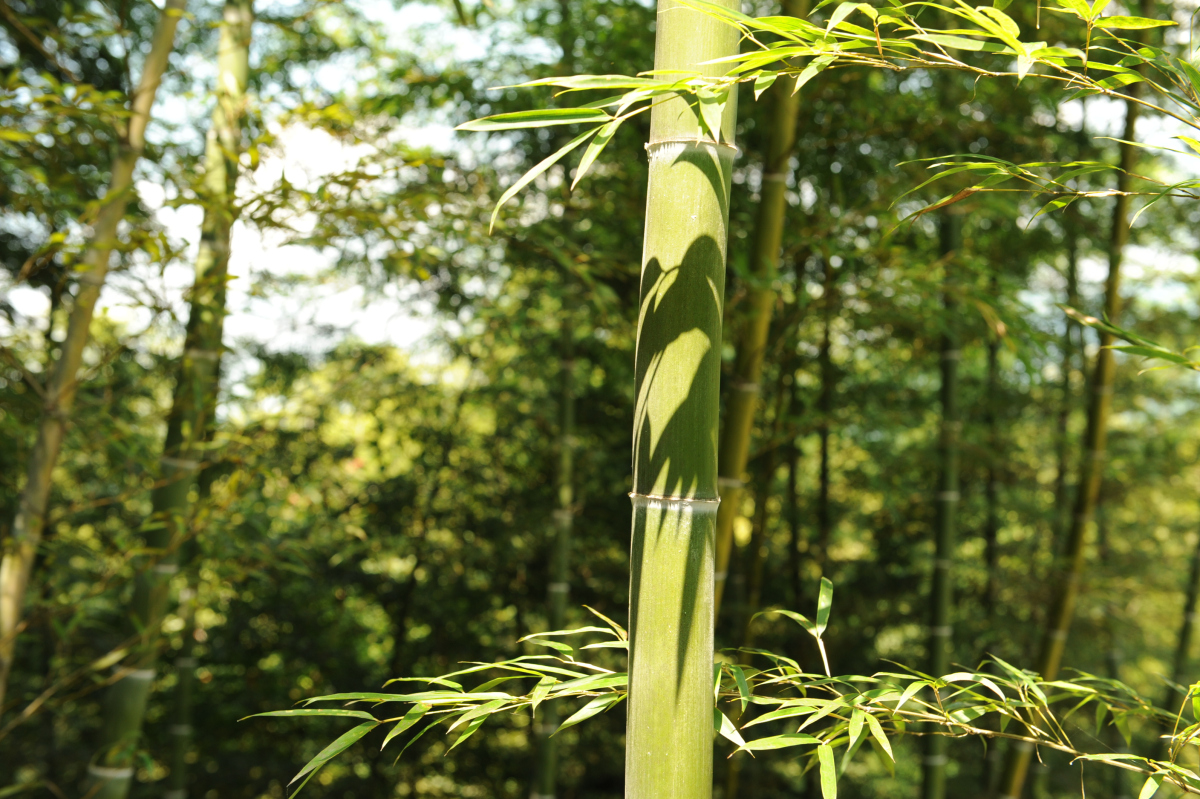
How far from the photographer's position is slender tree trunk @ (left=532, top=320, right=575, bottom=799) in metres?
3.02

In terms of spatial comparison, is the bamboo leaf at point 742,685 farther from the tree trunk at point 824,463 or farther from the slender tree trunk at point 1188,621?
the slender tree trunk at point 1188,621

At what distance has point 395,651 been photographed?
3928 mm

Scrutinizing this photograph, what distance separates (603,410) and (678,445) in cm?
296

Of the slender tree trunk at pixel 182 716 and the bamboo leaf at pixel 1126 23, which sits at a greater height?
the bamboo leaf at pixel 1126 23

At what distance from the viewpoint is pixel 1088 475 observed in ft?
9.70

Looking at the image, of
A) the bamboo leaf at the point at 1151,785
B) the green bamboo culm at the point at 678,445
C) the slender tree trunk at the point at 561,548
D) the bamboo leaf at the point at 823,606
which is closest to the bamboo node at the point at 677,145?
the green bamboo culm at the point at 678,445

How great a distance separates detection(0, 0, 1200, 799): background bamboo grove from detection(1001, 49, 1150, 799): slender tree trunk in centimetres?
2

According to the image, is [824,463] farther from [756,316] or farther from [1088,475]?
[756,316]

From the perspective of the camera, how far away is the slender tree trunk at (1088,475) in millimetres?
2826

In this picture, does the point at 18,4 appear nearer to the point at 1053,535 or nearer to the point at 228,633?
the point at 228,633

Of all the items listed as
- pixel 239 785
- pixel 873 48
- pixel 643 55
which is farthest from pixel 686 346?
pixel 239 785

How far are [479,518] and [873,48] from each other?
3.34 meters

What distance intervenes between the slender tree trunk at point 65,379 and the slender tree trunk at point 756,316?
1306 mm

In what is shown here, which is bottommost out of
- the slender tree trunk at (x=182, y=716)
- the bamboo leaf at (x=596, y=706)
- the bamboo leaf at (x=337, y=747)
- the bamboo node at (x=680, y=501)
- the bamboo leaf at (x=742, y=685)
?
the slender tree trunk at (x=182, y=716)
